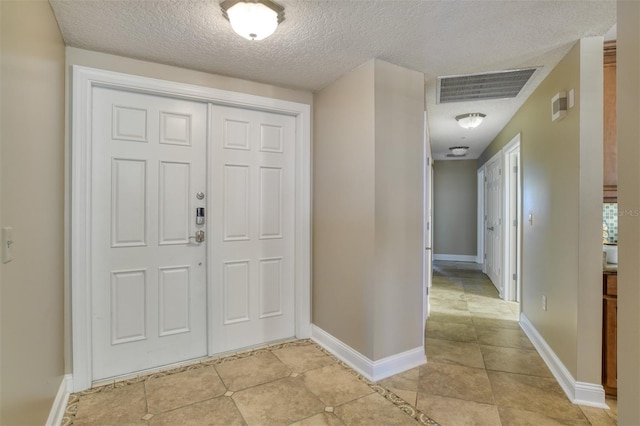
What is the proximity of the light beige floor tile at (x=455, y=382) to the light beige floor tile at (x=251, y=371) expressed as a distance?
1.00 m

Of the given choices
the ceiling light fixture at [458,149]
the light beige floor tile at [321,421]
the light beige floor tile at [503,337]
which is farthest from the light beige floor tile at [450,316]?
the ceiling light fixture at [458,149]

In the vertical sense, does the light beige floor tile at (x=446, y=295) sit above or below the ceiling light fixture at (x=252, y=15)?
below

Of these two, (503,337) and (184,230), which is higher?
(184,230)

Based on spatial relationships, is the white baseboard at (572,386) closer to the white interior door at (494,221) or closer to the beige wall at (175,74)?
the white interior door at (494,221)

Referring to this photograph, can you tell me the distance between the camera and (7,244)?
1.18 metres

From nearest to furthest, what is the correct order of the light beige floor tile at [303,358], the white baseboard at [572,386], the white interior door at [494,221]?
the white baseboard at [572,386], the light beige floor tile at [303,358], the white interior door at [494,221]

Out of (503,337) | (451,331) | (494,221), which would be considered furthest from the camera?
(494,221)

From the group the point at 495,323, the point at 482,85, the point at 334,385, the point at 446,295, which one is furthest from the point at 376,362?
the point at 446,295

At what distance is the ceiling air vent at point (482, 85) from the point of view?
8.80 feet

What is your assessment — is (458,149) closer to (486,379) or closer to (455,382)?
(486,379)

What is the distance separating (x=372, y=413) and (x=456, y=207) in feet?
20.9

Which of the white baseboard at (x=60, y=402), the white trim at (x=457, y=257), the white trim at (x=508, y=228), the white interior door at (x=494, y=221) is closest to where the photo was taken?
the white baseboard at (x=60, y=402)

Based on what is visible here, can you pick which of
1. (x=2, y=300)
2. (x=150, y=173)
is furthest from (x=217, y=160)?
(x=2, y=300)

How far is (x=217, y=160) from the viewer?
266 cm
